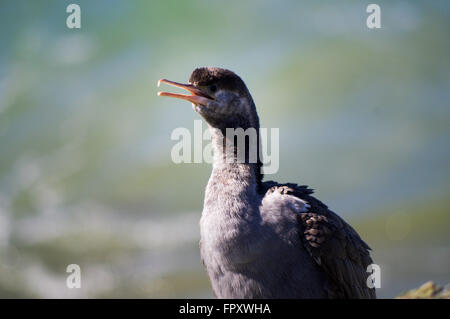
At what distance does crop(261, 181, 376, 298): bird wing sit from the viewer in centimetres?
536

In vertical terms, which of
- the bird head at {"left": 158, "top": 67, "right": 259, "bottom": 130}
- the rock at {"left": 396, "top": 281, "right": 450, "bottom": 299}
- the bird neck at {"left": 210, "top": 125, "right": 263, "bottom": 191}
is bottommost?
the rock at {"left": 396, "top": 281, "right": 450, "bottom": 299}

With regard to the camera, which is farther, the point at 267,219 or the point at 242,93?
the point at 242,93

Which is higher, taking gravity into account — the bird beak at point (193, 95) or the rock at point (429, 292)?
the bird beak at point (193, 95)

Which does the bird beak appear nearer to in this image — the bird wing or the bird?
the bird

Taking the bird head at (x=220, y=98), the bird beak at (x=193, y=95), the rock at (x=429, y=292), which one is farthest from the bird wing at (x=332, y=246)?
the rock at (x=429, y=292)

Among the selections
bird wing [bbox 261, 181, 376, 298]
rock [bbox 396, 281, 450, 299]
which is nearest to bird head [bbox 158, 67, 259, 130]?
bird wing [bbox 261, 181, 376, 298]

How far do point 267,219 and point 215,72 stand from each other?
1632 millimetres

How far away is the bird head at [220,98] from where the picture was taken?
5.59 m

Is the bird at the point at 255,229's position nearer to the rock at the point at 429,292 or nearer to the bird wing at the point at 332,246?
the bird wing at the point at 332,246
